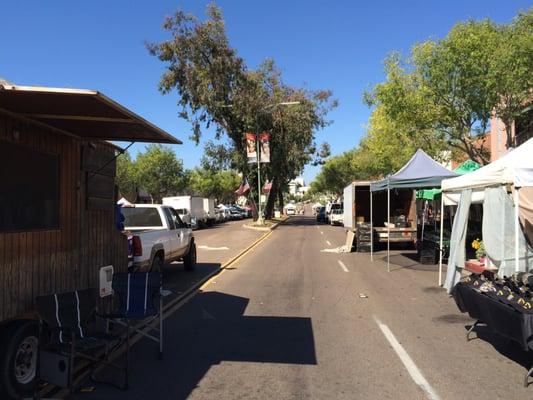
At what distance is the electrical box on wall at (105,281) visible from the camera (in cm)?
727

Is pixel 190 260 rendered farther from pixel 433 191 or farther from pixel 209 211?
pixel 209 211

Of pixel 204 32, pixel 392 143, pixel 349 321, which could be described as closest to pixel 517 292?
pixel 349 321

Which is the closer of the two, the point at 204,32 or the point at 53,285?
the point at 53,285

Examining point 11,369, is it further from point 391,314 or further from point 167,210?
point 167,210

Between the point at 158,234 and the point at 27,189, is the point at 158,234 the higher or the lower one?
the lower one

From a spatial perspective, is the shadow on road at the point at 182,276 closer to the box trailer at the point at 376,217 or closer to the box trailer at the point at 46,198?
the box trailer at the point at 46,198

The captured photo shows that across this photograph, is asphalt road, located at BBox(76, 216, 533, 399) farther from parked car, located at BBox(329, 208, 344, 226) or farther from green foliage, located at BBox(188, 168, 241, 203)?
green foliage, located at BBox(188, 168, 241, 203)

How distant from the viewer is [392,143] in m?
35.5

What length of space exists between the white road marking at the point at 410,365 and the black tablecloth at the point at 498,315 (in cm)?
102

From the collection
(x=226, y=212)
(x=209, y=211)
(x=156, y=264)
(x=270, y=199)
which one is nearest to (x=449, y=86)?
(x=156, y=264)

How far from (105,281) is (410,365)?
4.15 meters

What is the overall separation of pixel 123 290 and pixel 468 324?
16.5 ft

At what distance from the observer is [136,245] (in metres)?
10.2

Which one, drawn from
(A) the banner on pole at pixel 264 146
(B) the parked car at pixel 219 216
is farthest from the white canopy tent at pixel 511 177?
(B) the parked car at pixel 219 216
